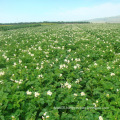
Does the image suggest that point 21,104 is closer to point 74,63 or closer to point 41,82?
point 41,82

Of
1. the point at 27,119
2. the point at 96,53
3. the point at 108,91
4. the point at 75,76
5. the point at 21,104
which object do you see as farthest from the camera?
the point at 96,53

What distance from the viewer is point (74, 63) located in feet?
17.0

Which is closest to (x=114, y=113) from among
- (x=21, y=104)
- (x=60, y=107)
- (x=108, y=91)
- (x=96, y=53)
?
(x=108, y=91)

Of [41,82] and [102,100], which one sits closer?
[102,100]

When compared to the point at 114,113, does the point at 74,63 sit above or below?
above

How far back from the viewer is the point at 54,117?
8.01ft

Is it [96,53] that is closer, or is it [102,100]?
[102,100]

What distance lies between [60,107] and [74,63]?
266 cm

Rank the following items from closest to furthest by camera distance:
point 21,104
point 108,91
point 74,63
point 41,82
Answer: point 21,104
point 108,91
point 41,82
point 74,63

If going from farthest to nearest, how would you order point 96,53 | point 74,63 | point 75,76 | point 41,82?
point 96,53 < point 74,63 < point 75,76 < point 41,82

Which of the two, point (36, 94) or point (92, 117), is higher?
point (36, 94)

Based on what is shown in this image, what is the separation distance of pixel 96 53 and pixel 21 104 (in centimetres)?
560

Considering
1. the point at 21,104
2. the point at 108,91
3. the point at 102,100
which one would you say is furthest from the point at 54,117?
the point at 108,91

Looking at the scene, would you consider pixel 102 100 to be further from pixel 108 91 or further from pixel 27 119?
pixel 27 119
